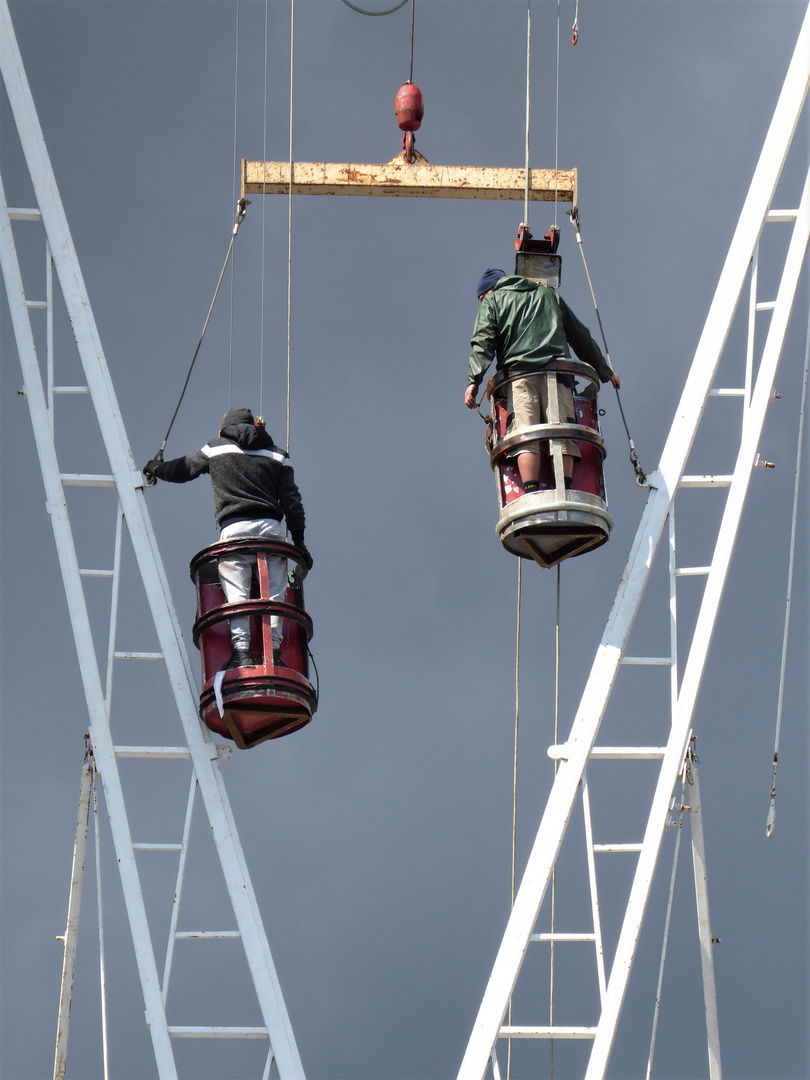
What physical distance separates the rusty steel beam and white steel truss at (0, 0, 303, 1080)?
1843 mm

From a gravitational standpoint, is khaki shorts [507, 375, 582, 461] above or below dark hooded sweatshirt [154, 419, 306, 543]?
above

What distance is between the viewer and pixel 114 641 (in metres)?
17.1

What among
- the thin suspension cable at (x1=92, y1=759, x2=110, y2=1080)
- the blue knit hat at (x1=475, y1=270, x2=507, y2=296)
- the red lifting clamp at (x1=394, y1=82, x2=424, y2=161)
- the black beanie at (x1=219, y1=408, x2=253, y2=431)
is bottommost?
the thin suspension cable at (x1=92, y1=759, x2=110, y2=1080)

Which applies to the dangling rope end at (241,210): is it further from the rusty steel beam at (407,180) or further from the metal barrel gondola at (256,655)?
the metal barrel gondola at (256,655)

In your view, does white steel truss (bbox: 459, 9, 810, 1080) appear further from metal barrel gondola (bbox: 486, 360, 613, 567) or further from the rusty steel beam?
the rusty steel beam

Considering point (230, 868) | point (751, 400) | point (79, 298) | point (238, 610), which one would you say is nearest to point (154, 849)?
point (230, 868)

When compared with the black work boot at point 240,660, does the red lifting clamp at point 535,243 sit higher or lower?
higher

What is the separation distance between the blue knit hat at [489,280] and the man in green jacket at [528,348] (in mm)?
17

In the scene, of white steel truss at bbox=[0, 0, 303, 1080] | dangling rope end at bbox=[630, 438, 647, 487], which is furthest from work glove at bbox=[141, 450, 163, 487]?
dangling rope end at bbox=[630, 438, 647, 487]

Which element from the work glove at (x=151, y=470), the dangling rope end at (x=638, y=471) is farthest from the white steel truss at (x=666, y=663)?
the work glove at (x=151, y=470)

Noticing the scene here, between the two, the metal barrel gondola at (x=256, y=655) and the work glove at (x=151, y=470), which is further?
the work glove at (x=151, y=470)

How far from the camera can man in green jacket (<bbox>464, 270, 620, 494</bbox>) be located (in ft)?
56.1

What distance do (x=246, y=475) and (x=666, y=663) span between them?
344cm

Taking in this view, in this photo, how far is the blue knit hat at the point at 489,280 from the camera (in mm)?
17750
